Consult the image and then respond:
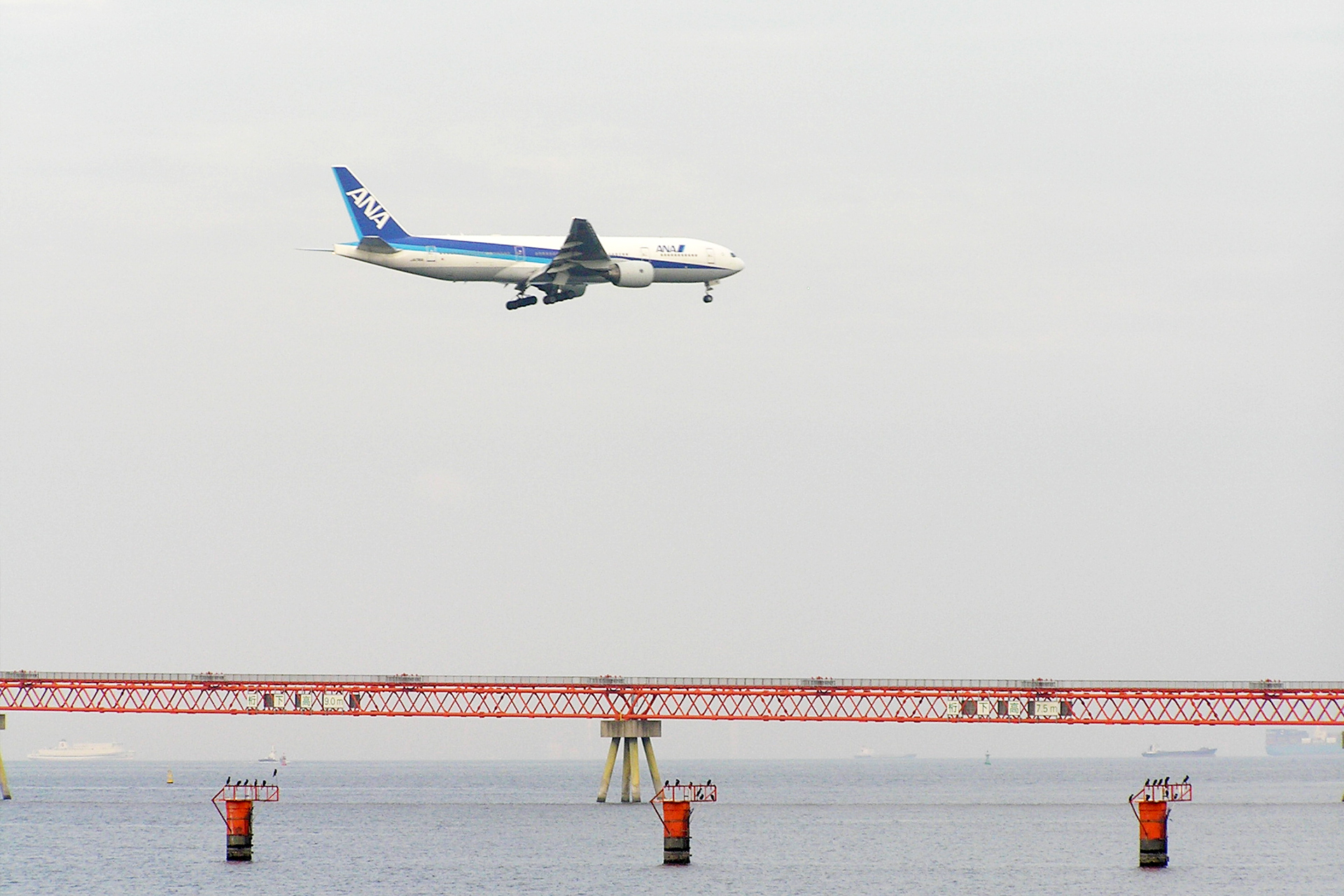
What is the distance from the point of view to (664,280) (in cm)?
11669

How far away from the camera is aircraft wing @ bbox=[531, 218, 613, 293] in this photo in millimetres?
103062

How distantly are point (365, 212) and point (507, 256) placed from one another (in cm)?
1003

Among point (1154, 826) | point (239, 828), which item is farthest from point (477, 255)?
point (1154, 826)

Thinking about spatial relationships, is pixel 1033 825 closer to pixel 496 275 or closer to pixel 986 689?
pixel 986 689

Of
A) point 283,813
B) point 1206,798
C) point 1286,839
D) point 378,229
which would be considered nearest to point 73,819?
point 283,813

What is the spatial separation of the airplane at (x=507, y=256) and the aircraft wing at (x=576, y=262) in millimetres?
39

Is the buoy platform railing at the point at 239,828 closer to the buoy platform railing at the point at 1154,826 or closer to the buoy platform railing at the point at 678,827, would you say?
the buoy platform railing at the point at 678,827

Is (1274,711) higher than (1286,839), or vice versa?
(1274,711)

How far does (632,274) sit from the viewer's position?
109m

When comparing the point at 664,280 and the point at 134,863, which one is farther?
the point at 664,280

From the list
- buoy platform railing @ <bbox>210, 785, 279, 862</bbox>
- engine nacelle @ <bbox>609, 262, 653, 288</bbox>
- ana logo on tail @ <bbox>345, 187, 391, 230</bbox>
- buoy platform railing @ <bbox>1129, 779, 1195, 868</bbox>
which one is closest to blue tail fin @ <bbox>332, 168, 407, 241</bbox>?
ana logo on tail @ <bbox>345, 187, 391, 230</bbox>

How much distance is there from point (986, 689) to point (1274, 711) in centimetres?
2001

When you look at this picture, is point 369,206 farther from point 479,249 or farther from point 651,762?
point 651,762

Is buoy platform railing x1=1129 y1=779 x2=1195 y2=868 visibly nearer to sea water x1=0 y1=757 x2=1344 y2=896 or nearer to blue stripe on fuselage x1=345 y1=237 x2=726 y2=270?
sea water x1=0 y1=757 x2=1344 y2=896
